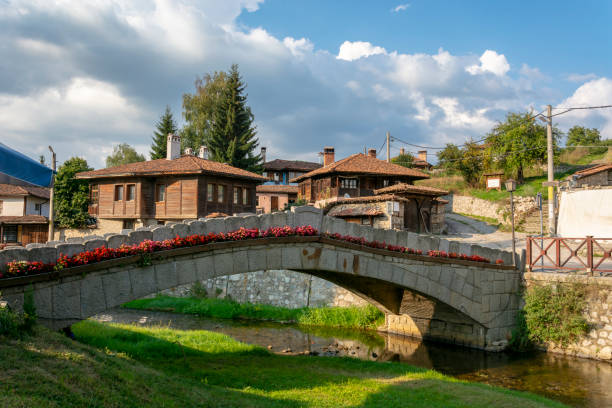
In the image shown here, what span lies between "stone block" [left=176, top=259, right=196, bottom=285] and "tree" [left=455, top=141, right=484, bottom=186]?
32874mm

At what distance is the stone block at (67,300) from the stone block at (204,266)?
2.22m

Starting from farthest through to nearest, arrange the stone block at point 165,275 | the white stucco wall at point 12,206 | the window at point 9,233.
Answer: the white stucco wall at point 12,206 → the window at point 9,233 → the stone block at point 165,275

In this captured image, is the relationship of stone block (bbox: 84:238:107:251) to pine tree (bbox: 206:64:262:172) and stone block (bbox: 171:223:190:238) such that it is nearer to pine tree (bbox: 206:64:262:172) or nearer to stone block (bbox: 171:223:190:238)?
stone block (bbox: 171:223:190:238)

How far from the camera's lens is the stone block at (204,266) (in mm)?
9102

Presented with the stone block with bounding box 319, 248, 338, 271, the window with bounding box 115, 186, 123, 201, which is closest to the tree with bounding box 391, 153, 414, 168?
the window with bounding box 115, 186, 123, 201

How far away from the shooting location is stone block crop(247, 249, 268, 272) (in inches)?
385

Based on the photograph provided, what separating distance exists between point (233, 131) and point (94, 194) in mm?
13913

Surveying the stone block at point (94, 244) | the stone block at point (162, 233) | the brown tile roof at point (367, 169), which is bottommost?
the stone block at point (94, 244)

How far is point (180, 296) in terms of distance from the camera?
21.8 meters

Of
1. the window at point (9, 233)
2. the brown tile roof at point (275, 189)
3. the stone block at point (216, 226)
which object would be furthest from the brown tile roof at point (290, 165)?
the stone block at point (216, 226)

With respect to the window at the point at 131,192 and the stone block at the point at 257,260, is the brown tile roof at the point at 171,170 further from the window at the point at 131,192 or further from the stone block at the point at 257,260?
the stone block at the point at 257,260

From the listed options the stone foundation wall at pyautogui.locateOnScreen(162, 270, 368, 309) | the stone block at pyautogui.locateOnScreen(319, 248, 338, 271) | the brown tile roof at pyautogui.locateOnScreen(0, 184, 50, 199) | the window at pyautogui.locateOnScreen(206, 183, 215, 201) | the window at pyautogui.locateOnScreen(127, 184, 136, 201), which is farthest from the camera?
the brown tile roof at pyautogui.locateOnScreen(0, 184, 50, 199)

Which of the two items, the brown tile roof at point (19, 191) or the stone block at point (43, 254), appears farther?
the brown tile roof at point (19, 191)

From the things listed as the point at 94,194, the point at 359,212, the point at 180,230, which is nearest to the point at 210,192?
the point at 359,212
